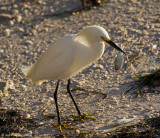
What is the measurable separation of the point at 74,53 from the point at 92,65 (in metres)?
1.62

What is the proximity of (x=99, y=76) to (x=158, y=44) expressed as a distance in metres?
1.35

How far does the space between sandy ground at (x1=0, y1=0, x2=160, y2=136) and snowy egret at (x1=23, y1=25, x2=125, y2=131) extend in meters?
0.61

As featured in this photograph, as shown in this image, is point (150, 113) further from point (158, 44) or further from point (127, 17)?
point (127, 17)

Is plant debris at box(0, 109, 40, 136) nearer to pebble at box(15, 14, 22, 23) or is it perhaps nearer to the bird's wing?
the bird's wing

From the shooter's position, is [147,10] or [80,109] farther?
[147,10]

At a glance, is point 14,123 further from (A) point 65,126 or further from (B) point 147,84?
(B) point 147,84

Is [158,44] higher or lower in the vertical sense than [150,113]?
higher

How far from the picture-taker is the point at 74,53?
4.79 meters

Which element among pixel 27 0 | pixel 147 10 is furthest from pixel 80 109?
pixel 27 0

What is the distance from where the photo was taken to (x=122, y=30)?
7.34 metres

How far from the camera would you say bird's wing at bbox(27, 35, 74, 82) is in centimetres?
482

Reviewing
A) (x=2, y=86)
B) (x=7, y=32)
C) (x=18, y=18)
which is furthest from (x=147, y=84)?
(x=18, y=18)

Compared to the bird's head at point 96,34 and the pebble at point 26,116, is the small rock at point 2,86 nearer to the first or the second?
the pebble at point 26,116

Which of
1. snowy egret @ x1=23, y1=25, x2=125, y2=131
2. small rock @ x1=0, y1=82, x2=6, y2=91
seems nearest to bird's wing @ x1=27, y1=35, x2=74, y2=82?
snowy egret @ x1=23, y1=25, x2=125, y2=131
